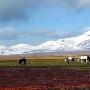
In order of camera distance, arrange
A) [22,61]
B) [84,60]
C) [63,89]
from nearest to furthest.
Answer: [63,89], [22,61], [84,60]

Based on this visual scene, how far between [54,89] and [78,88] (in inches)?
76.9

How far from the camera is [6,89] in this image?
1215 inches

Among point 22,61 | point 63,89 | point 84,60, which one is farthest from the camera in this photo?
point 84,60

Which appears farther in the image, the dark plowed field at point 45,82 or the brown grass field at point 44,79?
the brown grass field at point 44,79

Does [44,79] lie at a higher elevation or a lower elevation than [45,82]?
higher

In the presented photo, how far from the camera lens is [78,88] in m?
31.1

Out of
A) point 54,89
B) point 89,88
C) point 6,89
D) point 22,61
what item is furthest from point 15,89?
A: point 22,61

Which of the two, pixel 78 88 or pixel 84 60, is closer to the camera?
pixel 78 88

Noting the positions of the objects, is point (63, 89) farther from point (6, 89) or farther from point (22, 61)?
point (22, 61)

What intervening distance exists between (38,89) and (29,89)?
66 centimetres

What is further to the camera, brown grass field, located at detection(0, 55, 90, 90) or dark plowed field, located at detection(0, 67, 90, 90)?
brown grass field, located at detection(0, 55, 90, 90)

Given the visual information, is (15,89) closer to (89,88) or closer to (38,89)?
(38,89)

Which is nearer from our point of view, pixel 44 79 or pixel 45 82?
pixel 45 82

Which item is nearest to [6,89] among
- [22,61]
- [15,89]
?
[15,89]
